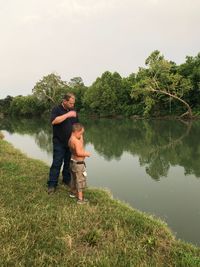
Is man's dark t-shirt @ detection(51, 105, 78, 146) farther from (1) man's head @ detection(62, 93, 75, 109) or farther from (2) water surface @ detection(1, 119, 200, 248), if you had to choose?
(2) water surface @ detection(1, 119, 200, 248)

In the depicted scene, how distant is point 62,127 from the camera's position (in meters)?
7.95

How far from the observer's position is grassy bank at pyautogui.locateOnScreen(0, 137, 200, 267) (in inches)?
188

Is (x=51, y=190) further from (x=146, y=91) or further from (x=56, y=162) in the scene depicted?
(x=146, y=91)

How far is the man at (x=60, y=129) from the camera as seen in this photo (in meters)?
7.77

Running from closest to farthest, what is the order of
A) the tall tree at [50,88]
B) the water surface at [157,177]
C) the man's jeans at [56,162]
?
the man's jeans at [56,162]
the water surface at [157,177]
the tall tree at [50,88]

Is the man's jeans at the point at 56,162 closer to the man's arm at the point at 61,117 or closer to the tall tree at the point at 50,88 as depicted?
the man's arm at the point at 61,117

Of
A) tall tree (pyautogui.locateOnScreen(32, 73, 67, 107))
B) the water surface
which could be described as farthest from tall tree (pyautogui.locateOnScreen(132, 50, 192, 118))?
tall tree (pyautogui.locateOnScreen(32, 73, 67, 107))

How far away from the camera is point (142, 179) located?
41.2 ft

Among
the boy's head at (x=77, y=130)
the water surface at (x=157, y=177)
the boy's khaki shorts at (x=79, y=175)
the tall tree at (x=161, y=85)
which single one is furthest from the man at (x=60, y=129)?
the tall tree at (x=161, y=85)

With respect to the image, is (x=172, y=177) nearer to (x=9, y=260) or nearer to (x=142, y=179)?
(x=142, y=179)

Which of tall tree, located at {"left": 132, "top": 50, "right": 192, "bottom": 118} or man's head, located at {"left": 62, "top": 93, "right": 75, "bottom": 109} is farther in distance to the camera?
tall tree, located at {"left": 132, "top": 50, "right": 192, "bottom": 118}

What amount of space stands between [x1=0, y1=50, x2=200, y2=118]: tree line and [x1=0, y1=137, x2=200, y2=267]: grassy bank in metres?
42.1

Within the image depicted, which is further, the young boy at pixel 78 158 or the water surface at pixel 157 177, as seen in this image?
the water surface at pixel 157 177

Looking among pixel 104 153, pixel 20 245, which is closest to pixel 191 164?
pixel 104 153
